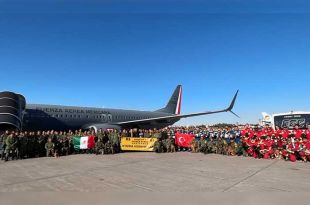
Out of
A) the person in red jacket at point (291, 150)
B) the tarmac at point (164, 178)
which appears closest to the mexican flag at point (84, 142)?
the tarmac at point (164, 178)

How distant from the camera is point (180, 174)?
37.9 ft

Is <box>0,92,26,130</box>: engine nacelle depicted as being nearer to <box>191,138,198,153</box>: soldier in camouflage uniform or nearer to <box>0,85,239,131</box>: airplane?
<box>0,85,239,131</box>: airplane

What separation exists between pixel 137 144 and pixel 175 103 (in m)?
27.1

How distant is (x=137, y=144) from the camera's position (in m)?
21.2

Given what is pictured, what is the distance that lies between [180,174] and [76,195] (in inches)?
178

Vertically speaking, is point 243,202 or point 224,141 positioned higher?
point 224,141

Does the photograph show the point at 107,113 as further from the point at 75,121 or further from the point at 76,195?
the point at 76,195

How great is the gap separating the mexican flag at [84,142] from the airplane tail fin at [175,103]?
2759 centimetres

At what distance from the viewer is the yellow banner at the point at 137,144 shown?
21109 millimetres

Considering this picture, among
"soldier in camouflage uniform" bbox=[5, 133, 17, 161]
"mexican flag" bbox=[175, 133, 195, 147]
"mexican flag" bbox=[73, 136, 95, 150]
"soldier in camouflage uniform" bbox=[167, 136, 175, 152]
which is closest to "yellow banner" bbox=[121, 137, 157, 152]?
"soldier in camouflage uniform" bbox=[167, 136, 175, 152]

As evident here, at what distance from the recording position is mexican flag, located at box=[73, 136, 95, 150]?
20141 millimetres

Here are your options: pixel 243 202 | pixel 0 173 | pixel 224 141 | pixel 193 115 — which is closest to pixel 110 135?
pixel 224 141

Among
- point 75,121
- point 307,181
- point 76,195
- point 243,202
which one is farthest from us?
point 75,121

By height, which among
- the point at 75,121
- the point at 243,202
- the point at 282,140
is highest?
the point at 75,121
